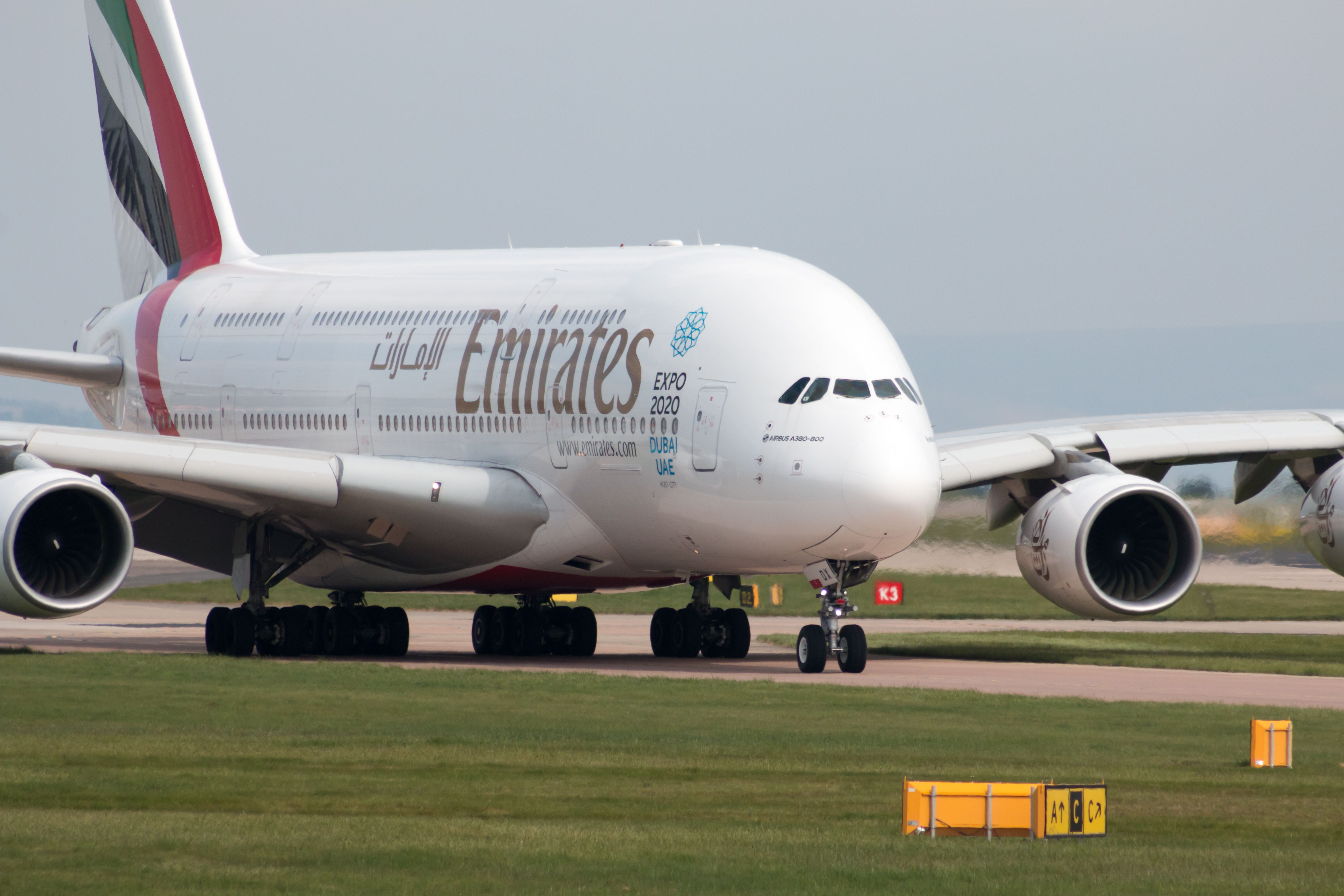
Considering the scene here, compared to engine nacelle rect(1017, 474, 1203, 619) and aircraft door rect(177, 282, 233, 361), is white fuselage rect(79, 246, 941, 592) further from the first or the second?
engine nacelle rect(1017, 474, 1203, 619)

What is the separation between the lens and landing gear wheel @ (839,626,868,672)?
23.5 m

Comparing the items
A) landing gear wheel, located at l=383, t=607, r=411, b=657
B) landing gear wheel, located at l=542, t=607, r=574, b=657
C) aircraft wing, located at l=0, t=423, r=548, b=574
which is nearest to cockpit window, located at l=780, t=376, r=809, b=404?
aircraft wing, located at l=0, t=423, r=548, b=574

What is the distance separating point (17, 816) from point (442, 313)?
52.8 ft

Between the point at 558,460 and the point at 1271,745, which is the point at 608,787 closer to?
the point at 1271,745

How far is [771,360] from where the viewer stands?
23.5 meters

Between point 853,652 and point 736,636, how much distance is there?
16.0 ft

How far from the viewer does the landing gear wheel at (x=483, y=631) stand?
29.0 m

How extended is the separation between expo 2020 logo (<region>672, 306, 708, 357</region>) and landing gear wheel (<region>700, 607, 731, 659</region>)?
16.5ft

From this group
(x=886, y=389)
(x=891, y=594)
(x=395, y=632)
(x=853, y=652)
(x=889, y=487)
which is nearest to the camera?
(x=889, y=487)

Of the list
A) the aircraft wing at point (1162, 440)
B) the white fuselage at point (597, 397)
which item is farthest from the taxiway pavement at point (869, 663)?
the aircraft wing at point (1162, 440)

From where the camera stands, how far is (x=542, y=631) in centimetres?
2877

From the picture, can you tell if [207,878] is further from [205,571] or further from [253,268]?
[205,571]

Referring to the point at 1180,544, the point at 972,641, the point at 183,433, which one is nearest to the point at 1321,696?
the point at 1180,544

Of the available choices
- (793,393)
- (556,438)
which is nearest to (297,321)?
(556,438)
